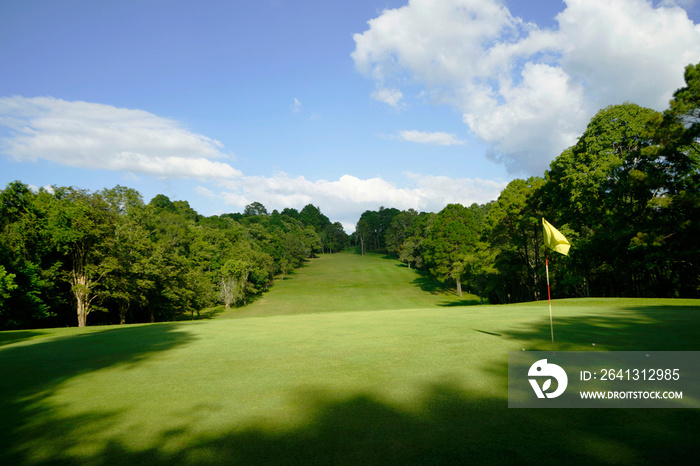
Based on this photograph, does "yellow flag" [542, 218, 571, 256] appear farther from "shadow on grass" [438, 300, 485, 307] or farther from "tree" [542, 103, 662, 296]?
"shadow on grass" [438, 300, 485, 307]

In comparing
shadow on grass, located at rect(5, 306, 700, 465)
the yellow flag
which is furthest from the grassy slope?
shadow on grass, located at rect(5, 306, 700, 465)

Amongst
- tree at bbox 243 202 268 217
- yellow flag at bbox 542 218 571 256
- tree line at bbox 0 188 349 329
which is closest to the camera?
yellow flag at bbox 542 218 571 256

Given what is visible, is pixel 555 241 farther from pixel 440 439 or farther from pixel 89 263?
pixel 89 263

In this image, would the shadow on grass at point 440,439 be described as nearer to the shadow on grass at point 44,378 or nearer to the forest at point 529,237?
the shadow on grass at point 44,378

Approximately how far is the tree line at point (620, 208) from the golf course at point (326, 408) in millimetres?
20689

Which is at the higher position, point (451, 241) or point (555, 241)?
point (451, 241)

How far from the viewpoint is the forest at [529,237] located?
26.5 m

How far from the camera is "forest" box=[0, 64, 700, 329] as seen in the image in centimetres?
2652

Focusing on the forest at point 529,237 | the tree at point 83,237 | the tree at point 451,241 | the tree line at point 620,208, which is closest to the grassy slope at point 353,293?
Answer: the tree at point 451,241

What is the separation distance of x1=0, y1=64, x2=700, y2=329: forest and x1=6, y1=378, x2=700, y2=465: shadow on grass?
27933 millimetres

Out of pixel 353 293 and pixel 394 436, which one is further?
pixel 353 293

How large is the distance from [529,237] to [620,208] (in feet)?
42.4

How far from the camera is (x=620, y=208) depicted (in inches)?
→ 1163

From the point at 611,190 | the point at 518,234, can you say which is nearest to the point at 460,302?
the point at 518,234
